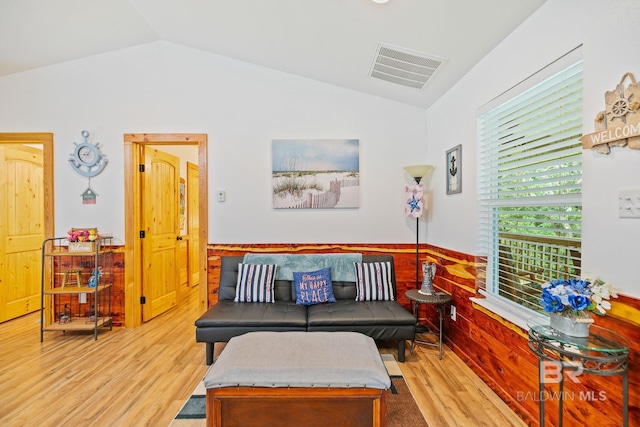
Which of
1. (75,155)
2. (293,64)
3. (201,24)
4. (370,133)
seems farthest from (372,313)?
(75,155)

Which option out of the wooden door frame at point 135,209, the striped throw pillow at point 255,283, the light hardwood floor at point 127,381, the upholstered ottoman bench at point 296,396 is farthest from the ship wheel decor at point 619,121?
the wooden door frame at point 135,209

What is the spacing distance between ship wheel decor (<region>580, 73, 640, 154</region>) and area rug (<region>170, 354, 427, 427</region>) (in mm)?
1800

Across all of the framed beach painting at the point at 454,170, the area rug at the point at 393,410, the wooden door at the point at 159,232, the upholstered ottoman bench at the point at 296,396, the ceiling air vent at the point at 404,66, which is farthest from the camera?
the wooden door at the point at 159,232

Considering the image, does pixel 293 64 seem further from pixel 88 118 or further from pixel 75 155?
pixel 75 155

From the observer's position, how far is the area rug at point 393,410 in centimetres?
191

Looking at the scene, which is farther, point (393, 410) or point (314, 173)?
point (314, 173)

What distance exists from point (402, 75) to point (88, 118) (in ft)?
11.2

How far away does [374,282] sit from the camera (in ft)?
10.3

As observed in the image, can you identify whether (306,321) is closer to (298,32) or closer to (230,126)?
(230,126)

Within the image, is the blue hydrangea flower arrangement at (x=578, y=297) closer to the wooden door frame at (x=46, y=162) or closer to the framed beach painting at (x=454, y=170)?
the framed beach painting at (x=454, y=170)

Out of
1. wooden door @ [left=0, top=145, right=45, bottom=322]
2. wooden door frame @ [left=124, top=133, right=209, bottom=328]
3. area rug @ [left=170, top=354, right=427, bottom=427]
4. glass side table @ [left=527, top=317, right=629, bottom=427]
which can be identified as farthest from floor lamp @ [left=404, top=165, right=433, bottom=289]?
wooden door @ [left=0, top=145, right=45, bottom=322]

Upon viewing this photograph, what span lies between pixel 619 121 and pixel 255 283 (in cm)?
282

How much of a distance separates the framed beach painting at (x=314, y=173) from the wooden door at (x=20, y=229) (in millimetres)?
3201

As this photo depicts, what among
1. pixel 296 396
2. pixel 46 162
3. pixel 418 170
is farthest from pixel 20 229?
Answer: pixel 418 170
